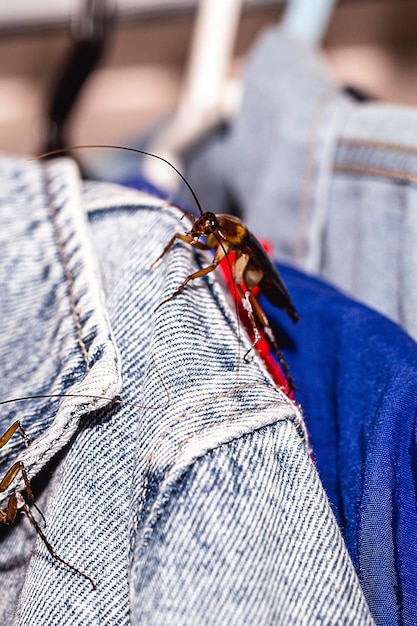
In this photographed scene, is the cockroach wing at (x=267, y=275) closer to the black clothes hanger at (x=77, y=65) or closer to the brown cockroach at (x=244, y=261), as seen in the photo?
the brown cockroach at (x=244, y=261)

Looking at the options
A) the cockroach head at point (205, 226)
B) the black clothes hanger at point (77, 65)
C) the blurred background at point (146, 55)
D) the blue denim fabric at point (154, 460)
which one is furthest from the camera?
the blurred background at point (146, 55)

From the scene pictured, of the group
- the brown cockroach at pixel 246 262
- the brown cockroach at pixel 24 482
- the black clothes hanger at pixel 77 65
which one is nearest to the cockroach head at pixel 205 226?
the brown cockroach at pixel 246 262

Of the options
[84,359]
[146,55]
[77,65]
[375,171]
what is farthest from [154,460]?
[146,55]

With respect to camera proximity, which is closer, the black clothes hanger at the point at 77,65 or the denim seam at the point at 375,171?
the denim seam at the point at 375,171

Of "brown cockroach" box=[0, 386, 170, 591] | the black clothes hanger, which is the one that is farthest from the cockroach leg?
the black clothes hanger

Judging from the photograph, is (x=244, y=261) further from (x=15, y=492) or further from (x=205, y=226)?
(x=15, y=492)
